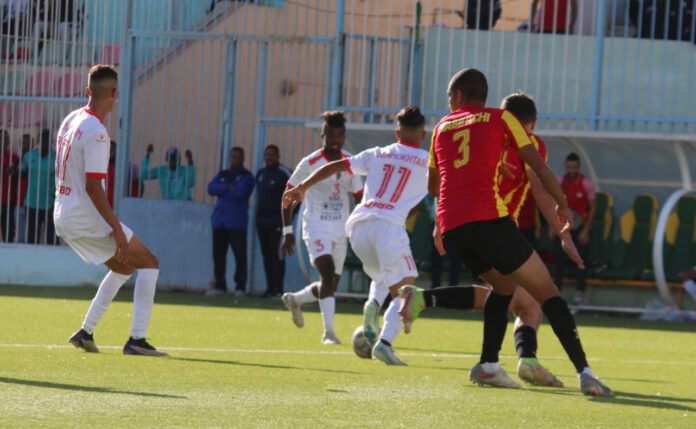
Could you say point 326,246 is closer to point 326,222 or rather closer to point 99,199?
point 326,222

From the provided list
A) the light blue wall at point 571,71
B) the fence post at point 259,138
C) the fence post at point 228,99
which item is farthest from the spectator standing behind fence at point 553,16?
the fence post at point 228,99

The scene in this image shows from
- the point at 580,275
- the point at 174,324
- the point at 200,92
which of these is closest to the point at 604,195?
the point at 580,275

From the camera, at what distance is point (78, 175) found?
848cm

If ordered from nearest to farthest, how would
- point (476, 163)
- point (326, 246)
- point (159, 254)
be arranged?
point (476, 163)
point (326, 246)
point (159, 254)

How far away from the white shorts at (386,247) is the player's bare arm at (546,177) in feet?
8.26

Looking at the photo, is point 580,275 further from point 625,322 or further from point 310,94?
point 310,94

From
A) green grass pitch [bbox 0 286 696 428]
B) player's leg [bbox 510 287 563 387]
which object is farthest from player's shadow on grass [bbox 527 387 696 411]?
player's leg [bbox 510 287 563 387]

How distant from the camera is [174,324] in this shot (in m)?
12.0

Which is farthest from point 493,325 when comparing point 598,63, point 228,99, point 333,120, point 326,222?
point 228,99

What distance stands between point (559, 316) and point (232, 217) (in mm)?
10675

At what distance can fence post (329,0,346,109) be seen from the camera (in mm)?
17406

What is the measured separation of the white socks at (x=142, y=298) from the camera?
29.1ft

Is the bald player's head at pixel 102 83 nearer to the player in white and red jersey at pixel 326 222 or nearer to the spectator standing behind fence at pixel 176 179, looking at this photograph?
the player in white and red jersey at pixel 326 222

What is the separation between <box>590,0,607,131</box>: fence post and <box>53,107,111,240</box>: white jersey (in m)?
9.42
